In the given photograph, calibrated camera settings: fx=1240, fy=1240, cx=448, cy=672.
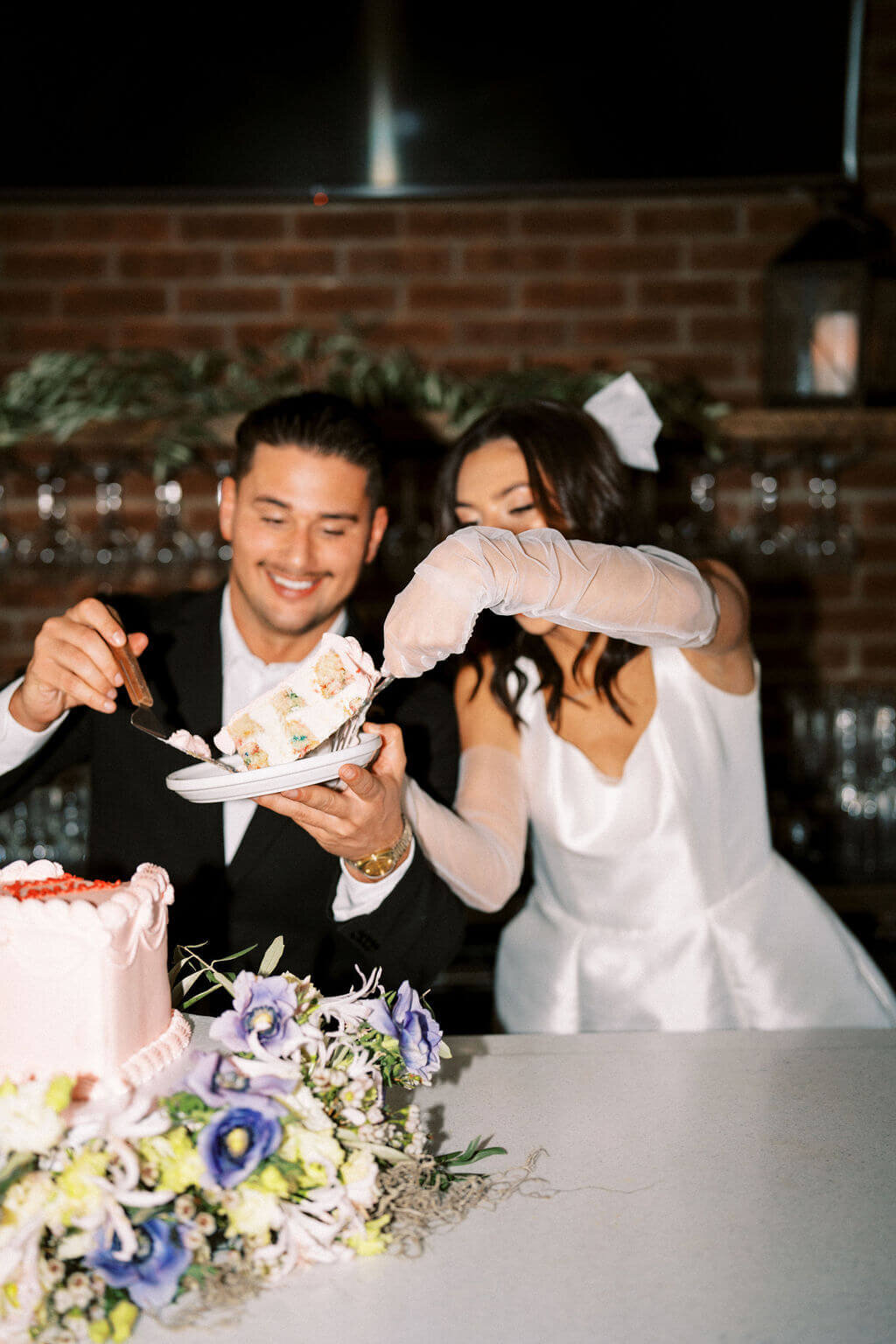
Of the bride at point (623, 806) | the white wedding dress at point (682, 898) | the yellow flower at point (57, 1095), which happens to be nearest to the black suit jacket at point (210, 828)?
the bride at point (623, 806)

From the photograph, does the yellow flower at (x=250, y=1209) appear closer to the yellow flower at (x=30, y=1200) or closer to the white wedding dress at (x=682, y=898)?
the yellow flower at (x=30, y=1200)

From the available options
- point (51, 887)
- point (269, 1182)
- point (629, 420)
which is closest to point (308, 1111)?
point (269, 1182)

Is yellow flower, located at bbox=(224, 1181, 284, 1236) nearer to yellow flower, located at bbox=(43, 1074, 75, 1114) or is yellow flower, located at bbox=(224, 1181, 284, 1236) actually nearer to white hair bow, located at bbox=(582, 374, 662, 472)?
yellow flower, located at bbox=(43, 1074, 75, 1114)

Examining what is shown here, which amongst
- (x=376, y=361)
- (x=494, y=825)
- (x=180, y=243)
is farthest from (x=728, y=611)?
(x=180, y=243)

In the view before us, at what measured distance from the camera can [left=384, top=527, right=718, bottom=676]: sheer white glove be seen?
136cm

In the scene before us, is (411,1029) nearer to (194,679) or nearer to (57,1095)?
(57,1095)

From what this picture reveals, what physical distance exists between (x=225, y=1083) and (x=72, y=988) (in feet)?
0.55

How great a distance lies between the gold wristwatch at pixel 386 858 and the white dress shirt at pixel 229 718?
0.05ft

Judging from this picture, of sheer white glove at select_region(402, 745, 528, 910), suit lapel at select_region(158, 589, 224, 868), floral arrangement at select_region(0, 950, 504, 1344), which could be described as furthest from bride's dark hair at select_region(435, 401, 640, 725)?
floral arrangement at select_region(0, 950, 504, 1344)

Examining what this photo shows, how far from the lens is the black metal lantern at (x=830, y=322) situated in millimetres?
2701

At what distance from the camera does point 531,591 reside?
4.58 feet

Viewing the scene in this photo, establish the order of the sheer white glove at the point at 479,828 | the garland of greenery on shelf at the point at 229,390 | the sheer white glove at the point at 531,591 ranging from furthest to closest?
1. the garland of greenery on shelf at the point at 229,390
2. the sheer white glove at the point at 479,828
3. the sheer white glove at the point at 531,591

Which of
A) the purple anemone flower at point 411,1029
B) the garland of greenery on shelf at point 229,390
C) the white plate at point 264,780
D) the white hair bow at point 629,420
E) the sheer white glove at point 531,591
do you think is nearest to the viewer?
the purple anemone flower at point 411,1029

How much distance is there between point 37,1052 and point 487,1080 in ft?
1.80
